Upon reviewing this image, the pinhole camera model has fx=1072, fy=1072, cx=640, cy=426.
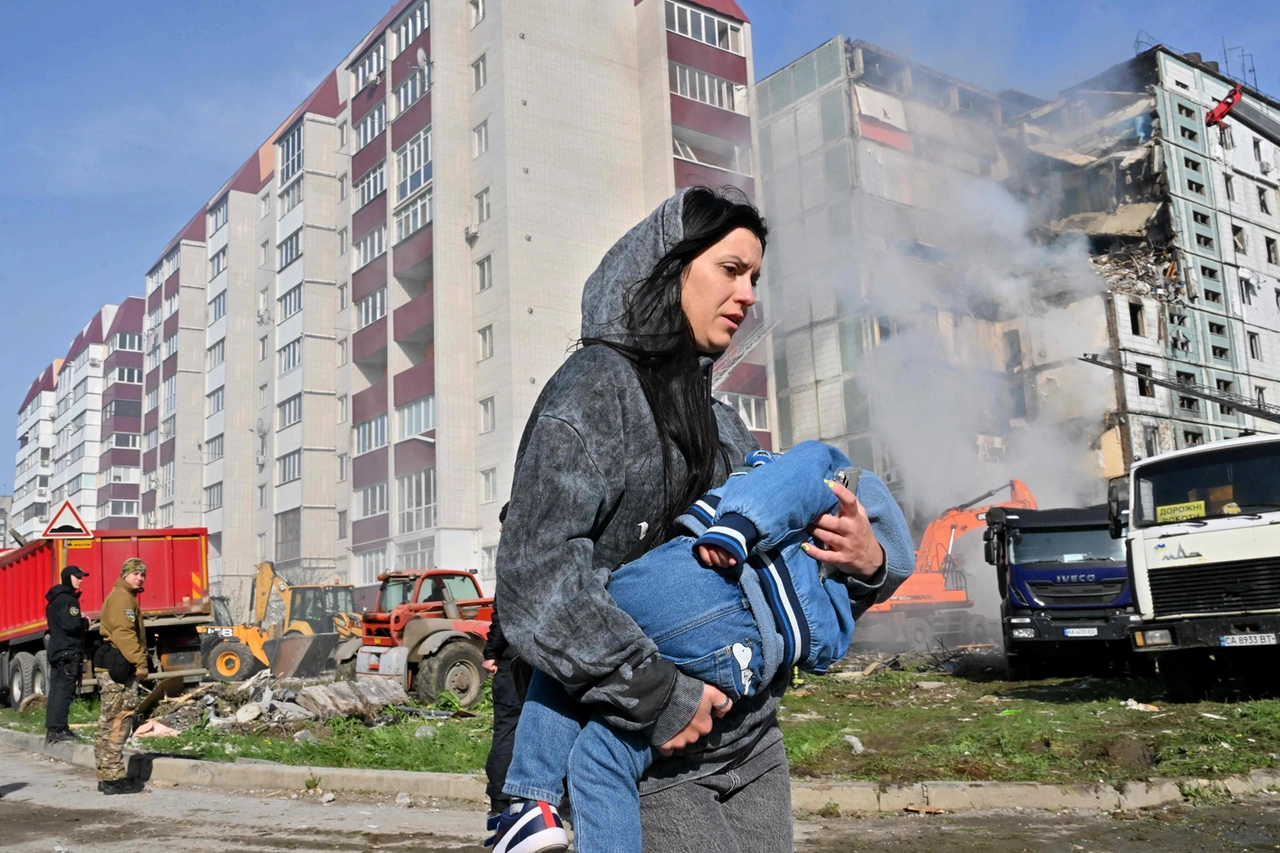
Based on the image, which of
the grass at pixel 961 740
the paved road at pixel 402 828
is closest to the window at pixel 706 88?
the grass at pixel 961 740

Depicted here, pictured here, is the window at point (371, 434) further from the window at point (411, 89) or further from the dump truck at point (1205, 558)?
the dump truck at point (1205, 558)

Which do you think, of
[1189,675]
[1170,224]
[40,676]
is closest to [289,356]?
[40,676]

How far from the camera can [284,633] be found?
82.2ft

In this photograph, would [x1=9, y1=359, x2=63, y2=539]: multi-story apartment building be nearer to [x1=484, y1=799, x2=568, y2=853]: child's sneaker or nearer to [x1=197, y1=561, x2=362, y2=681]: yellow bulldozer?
[x1=197, y1=561, x2=362, y2=681]: yellow bulldozer

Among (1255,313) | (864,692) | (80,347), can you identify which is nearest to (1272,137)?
(1255,313)

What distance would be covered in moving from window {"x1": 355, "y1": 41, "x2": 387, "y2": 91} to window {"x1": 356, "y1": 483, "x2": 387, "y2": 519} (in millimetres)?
16599

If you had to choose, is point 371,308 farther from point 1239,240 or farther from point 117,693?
point 1239,240

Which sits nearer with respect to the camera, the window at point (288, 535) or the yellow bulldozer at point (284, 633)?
the yellow bulldozer at point (284, 633)

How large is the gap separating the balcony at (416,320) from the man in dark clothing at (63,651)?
28.1 m

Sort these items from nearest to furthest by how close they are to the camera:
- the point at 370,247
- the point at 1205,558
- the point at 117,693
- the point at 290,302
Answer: the point at 117,693 → the point at 1205,558 → the point at 370,247 → the point at 290,302

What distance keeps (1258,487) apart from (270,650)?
17330mm

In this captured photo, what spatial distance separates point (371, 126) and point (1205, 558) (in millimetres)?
40249

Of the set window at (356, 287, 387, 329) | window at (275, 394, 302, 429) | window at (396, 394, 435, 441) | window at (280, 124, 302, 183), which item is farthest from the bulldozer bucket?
window at (280, 124, 302, 183)

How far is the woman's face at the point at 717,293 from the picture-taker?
6.80 ft
